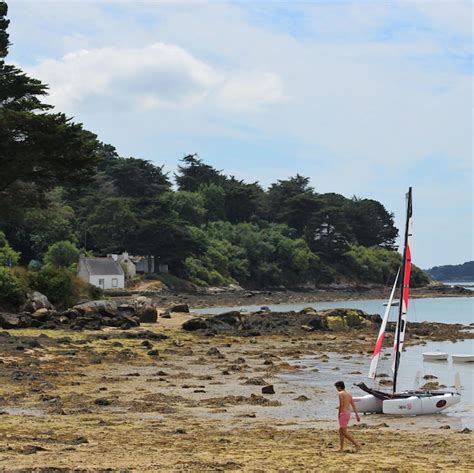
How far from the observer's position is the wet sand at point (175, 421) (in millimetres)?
14328

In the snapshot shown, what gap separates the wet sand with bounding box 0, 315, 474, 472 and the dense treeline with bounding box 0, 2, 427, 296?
14.1m

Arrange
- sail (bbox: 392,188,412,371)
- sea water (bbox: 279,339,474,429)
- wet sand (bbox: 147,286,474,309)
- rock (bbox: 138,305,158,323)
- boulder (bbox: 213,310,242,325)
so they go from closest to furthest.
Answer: sea water (bbox: 279,339,474,429) → sail (bbox: 392,188,412,371) → boulder (bbox: 213,310,242,325) → rock (bbox: 138,305,158,323) → wet sand (bbox: 147,286,474,309)

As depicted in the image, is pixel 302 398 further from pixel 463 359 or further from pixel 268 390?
pixel 463 359

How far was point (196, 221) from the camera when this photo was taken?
140625 mm

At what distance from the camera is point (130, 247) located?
112562 mm

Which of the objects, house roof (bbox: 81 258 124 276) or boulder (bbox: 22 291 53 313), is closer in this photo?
boulder (bbox: 22 291 53 313)

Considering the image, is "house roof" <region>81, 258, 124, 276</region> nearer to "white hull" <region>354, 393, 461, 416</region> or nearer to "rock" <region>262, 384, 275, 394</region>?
"rock" <region>262, 384, 275, 394</region>

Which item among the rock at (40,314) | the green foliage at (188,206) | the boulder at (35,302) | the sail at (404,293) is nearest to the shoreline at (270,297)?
the green foliage at (188,206)

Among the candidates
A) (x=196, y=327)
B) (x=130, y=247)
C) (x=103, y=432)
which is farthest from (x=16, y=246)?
(x=103, y=432)

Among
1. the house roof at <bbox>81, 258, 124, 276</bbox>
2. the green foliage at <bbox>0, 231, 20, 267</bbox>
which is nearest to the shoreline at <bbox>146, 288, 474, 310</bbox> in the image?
the house roof at <bbox>81, 258, 124, 276</bbox>

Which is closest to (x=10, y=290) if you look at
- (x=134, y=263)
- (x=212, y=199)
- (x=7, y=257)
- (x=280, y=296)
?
(x=7, y=257)

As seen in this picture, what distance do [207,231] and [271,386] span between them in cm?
11727

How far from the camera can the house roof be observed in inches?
3804

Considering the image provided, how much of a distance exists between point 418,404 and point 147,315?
1306 inches
